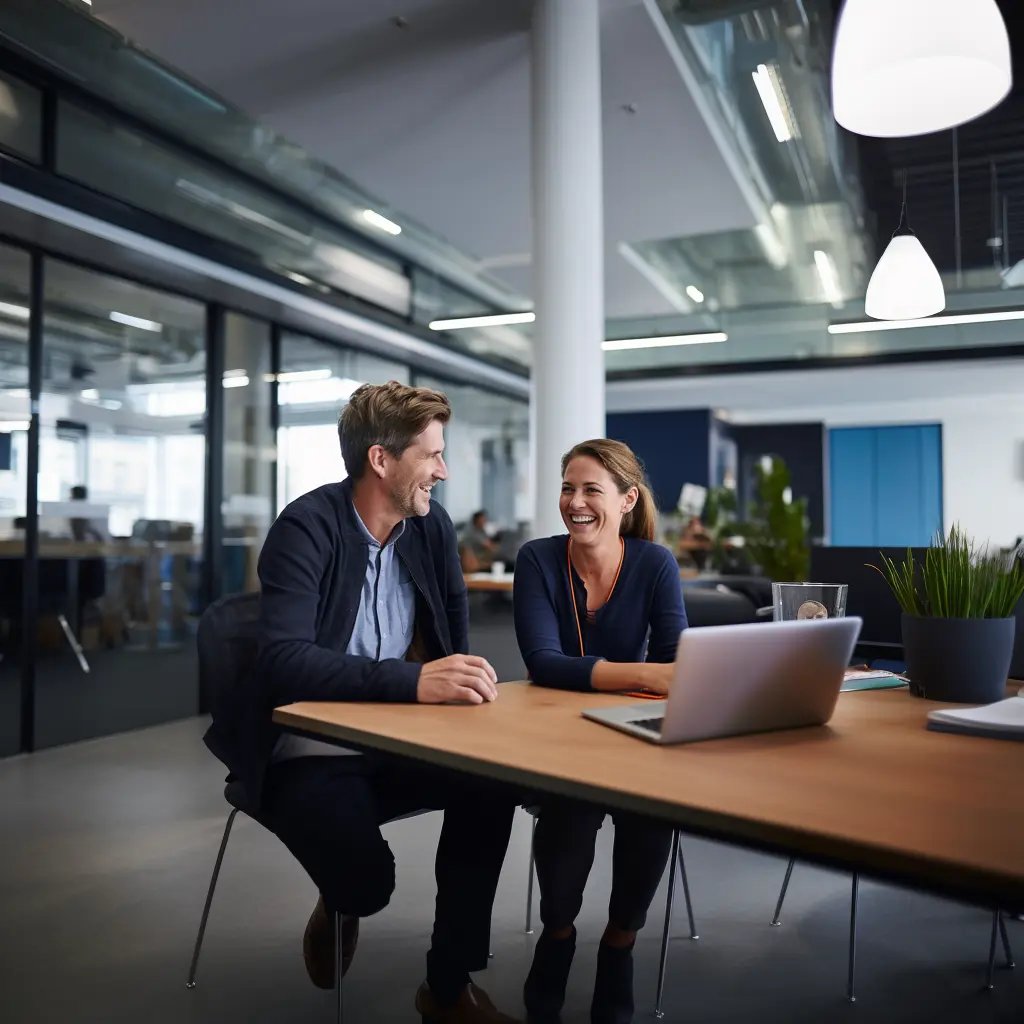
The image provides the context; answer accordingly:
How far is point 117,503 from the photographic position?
5.21m

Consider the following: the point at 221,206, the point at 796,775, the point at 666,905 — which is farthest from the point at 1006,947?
the point at 221,206

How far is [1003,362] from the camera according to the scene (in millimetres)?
8930

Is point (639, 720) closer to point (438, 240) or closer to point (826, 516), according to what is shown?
point (438, 240)

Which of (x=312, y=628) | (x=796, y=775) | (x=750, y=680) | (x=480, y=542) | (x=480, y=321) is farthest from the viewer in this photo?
(x=480, y=542)

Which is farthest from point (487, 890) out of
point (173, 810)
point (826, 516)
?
point (826, 516)

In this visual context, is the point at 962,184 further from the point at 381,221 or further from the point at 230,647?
the point at 230,647

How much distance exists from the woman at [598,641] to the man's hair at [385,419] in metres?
0.38

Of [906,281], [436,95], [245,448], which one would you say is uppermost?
[436,95]

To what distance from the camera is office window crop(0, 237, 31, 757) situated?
451 centimetres

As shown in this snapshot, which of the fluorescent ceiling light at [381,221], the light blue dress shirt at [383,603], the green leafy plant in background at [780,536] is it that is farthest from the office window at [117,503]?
the green leafy plant in background at [780,536]

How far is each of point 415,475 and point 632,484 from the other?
23.3 inches

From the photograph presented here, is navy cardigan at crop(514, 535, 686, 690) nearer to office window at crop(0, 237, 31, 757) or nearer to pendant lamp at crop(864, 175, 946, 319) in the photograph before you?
pendant lamp at crop(864, 175, 946, 319)

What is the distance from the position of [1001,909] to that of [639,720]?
0.68 metres

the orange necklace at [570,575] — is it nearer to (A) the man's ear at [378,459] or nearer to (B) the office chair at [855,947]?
(A) the man's ear at [378,459]
